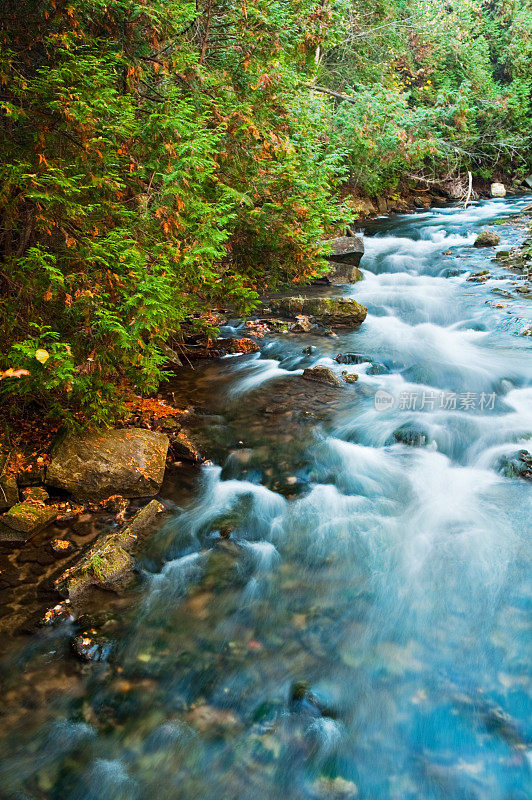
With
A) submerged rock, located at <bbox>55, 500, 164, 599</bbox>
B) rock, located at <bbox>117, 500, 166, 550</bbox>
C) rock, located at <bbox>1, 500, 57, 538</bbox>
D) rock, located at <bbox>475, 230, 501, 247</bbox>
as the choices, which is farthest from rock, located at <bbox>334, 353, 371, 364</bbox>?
rock, located at <bbox>475, 230, 501, 247</bbox>

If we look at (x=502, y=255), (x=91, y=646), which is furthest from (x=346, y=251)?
(x=91, y=646)

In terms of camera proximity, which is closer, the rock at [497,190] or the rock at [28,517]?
the rock at [28,517]

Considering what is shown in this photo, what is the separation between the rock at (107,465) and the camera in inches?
175

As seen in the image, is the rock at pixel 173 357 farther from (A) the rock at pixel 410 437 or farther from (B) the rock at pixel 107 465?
(A) the rock at pixel 410 437

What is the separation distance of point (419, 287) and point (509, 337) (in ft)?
11.1

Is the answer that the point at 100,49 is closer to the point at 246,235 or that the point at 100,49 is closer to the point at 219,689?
the point at 246,235

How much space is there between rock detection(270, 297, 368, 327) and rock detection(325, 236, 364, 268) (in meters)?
2.54

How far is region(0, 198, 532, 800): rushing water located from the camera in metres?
2.74

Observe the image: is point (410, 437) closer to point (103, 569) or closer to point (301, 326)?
point (103, 569)

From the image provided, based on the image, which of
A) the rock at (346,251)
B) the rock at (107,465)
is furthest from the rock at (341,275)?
the rock at (107,465)

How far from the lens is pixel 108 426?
185 inches

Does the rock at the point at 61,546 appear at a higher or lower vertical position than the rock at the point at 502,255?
lower

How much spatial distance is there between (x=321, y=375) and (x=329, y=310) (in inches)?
102

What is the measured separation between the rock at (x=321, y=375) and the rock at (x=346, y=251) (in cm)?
530
